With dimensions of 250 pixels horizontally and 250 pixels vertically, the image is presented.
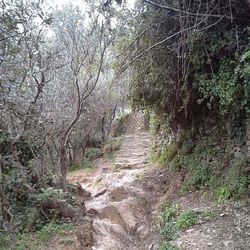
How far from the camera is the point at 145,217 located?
6062mm

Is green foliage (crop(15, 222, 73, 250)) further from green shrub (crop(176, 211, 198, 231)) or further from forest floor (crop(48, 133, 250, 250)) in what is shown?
green shrub (crop(176, 211, 198, 231))

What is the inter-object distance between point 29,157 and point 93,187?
10.5 feet

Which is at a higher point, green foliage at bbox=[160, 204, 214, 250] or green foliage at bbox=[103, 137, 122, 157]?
green foliage at bbox=[103, 137, 122, 157]

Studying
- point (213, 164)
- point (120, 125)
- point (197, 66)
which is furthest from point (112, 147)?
point (197, 66)

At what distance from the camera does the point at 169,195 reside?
6230 millimetres

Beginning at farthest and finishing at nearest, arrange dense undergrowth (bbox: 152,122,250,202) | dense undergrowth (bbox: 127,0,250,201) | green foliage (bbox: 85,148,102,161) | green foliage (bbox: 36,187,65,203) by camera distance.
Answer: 1. green foliage (bbox: 85,148,102,161)
2. green foliage (bbox: 36,187,65,203)
3. dense undergrowth (bbox: 152,122,250,202)
4. dense undergrowth (bbox: 127,0,250,201)

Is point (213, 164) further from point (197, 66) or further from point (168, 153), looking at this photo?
point (168, 153)

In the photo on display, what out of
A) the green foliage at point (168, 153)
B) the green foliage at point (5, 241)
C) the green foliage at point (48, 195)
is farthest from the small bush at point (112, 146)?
the green foliage at point (5, 241)

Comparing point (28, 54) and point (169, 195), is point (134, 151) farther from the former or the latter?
point (28, 54)

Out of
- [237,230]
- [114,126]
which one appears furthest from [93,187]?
[114,126]

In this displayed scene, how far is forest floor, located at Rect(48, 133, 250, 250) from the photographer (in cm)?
417

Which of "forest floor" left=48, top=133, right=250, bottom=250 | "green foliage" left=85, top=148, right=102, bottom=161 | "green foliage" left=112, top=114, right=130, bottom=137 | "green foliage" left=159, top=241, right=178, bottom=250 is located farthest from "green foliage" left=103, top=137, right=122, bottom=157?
"green foliage" left=159, top=241, right=178, bottom=250

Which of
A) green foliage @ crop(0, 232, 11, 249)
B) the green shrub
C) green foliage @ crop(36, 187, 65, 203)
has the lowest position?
the green shrub

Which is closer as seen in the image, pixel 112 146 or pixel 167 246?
pixel 167 246
